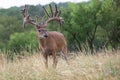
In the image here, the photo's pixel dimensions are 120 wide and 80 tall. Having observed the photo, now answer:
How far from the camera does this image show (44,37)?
10.1 metres

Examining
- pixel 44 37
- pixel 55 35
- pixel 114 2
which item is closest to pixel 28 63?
pixel 44 37

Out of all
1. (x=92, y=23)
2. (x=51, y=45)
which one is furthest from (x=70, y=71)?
(x=92, y=23)

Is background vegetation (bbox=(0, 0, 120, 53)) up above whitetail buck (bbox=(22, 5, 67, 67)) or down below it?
below

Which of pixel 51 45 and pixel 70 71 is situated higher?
pixel 70 71

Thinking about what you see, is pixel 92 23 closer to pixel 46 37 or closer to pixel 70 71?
pixel 46 37

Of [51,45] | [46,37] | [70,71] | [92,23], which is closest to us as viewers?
[70,71]

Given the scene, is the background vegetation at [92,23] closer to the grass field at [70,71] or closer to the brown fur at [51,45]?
the brown fur at [51,45]

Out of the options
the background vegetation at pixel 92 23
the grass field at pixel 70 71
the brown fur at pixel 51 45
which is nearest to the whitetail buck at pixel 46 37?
the brown fur at pixel 51 45

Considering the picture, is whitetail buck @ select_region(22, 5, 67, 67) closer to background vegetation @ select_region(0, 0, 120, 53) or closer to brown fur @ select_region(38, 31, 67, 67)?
brown fur @ select_region(38, 31, 67, 67)

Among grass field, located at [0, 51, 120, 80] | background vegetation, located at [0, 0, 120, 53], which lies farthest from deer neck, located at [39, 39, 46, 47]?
background vegetation, located at [0, 0, 120, 53]

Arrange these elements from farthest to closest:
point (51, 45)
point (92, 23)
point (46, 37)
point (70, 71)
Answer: point (92, 23)
point (51, 45)
point (46, 37)
point (70, 71)

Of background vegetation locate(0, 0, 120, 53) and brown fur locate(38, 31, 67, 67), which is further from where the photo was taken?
background vegetation locate(0, 0, 120, 53)

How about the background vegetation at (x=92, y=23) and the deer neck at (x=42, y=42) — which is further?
the background vegetation at (x=92, y=23)

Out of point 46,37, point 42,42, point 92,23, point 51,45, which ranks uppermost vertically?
point 46,37
